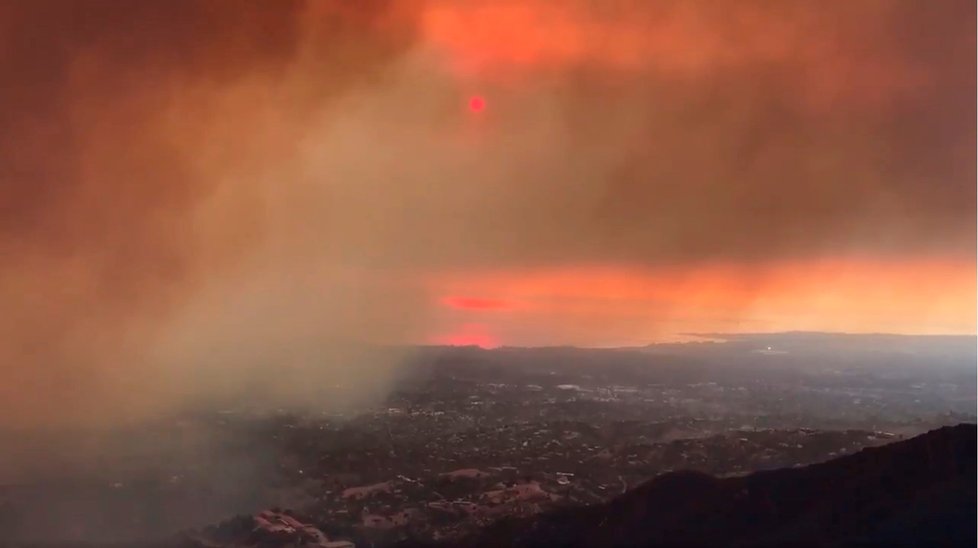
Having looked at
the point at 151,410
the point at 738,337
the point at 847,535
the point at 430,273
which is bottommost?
the point at 847,535

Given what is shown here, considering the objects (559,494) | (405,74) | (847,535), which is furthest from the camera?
(405,74)

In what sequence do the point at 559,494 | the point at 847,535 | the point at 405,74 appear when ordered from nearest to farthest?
the point at 847,535, the point at 559,494, the point at 405,74

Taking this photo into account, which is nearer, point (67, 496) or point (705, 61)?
point (67, 496)

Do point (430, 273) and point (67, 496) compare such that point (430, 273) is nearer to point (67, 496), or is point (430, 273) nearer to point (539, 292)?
point (539, 292)

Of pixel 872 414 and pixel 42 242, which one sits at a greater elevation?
pixel 42 242

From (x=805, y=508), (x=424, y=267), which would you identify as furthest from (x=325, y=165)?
(x=805, y=508)

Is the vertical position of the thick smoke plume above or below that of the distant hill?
above

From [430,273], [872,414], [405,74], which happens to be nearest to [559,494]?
[430,273]

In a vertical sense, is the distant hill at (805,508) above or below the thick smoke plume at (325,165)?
below
